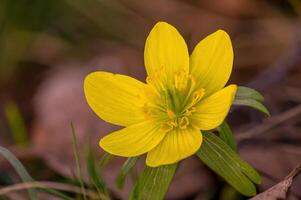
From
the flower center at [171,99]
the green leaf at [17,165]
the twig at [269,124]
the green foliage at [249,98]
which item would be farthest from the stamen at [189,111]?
the twig at [269,124]

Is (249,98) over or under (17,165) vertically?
over

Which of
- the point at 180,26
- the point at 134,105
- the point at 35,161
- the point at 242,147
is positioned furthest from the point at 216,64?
the point at 180,26

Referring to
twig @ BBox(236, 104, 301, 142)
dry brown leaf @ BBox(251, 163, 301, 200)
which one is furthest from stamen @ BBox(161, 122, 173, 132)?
twig @ BBox(236, 104, 301, 142)

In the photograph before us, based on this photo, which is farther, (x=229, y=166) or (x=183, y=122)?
(x=183, y=122)

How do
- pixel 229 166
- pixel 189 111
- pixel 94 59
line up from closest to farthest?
pixel 229 166, pixel 189 111, pixel 94 59

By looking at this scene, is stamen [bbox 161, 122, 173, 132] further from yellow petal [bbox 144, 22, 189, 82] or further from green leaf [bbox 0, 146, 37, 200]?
green leaf [bbox 0, 146, 37, 200]

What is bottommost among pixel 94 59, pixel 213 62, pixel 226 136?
pixel 94 59

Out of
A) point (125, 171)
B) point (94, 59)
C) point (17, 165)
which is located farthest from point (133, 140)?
point (94, 59)

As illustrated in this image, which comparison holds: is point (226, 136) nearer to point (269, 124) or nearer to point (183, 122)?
point (183, 122)
